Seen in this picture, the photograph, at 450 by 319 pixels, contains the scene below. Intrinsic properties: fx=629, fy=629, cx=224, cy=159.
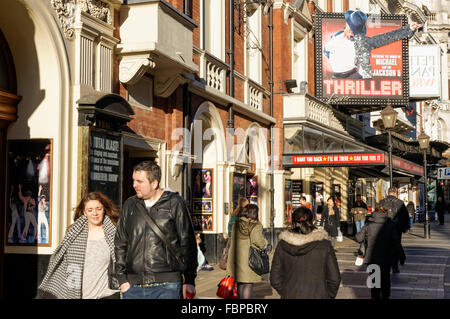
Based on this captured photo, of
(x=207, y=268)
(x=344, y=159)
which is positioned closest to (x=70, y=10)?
(x=207, y=268)

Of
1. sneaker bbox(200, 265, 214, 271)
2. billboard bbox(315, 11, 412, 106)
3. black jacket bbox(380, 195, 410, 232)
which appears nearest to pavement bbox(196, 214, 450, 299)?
sneaker bbox(200, 265, 214, 271)

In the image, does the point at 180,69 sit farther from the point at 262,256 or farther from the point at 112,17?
the point at 262,256

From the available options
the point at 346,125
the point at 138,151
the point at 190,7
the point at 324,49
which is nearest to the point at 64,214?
the point at 138,151

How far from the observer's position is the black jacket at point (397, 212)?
13.3 metres

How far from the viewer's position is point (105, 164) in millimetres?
9867

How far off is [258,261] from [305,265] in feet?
9.09

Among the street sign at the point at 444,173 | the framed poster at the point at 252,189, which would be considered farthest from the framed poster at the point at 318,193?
the street sign at the point at 444,173

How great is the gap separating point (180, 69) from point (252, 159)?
7612 mm

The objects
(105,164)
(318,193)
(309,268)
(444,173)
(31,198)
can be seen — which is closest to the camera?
(309,268)

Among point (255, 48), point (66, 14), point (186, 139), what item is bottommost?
point (186, 139)

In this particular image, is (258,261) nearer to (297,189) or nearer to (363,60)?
(297,189)

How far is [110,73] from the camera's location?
10617 mm

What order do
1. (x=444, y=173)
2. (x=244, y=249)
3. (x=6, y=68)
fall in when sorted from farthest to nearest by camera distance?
(x=444, y=173)
(x=6, y=68)
(x=244, y=249)

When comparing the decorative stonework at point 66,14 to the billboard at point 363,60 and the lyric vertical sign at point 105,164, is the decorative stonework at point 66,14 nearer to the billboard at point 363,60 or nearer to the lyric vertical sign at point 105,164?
the lyric vertical sign at point 105,164
